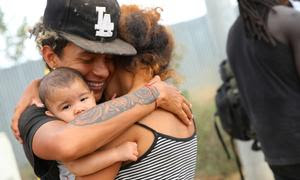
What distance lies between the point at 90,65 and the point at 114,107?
11.5 inches

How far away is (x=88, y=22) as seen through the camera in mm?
2055

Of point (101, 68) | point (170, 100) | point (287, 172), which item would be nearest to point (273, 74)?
point (287, 172)

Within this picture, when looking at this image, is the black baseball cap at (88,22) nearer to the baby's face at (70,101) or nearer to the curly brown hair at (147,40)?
the curly brown hair at (147,40)

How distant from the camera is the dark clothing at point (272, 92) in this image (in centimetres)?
259

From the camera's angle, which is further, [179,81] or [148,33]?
[179,81]

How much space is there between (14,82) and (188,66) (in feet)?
6.70

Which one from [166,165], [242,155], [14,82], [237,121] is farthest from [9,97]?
[166,165]

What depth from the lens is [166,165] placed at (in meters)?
1.92

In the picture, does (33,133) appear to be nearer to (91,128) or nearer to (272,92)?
(91,128)

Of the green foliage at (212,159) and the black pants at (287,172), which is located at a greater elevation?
the black pants at (287,172)

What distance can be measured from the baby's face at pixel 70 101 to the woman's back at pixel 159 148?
0.70 ft

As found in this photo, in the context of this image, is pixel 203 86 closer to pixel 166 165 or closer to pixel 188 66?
pixel 188 66

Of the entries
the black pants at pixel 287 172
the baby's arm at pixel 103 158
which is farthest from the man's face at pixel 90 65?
the black pants at pixel 287 172

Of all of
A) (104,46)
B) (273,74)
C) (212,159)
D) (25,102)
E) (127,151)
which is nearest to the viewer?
(127,151)
